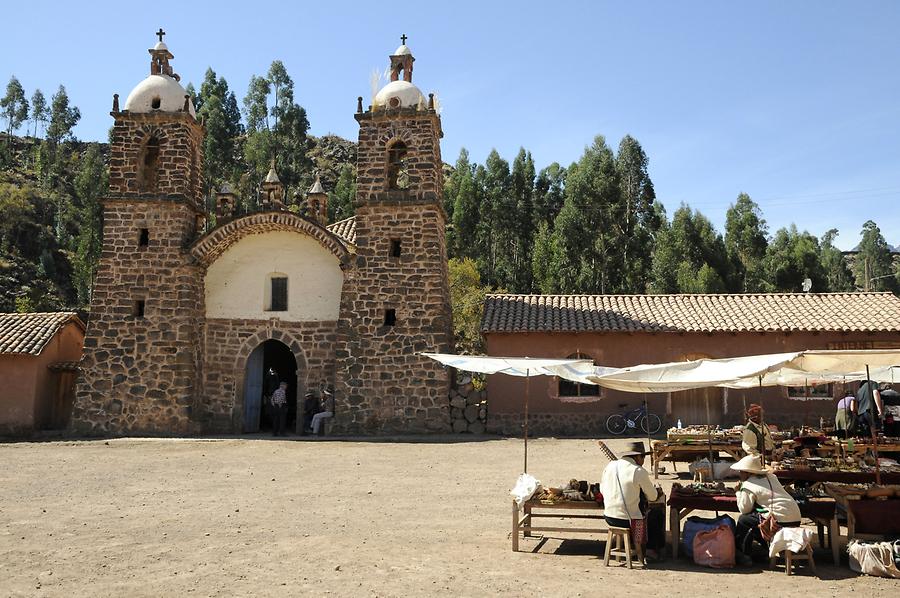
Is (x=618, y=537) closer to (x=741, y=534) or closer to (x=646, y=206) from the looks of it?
(x=741, y=534)

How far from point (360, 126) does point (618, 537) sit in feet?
52.9

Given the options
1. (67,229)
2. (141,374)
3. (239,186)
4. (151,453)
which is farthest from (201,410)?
(67,229)

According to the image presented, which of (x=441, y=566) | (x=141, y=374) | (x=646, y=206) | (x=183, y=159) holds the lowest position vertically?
(x=441, y=566)

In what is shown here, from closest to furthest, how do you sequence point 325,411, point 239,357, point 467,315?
point 325,411 < point 239,357 < point 467,315

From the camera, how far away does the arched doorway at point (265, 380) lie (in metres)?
22.0

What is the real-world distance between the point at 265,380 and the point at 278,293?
2.66 meters

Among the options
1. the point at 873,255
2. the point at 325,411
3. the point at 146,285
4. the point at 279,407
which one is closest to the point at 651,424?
the point at 325,411

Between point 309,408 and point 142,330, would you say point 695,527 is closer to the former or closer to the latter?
point 309,408

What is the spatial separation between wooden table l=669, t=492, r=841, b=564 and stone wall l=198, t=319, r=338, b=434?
47.1 feet

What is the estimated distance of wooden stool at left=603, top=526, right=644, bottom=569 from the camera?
303 inches

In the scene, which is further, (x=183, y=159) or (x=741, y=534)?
(x=183, y=159)

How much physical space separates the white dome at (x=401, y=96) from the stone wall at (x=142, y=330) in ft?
20.5

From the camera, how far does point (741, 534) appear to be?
25.8ft

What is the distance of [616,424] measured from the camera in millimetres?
20516
